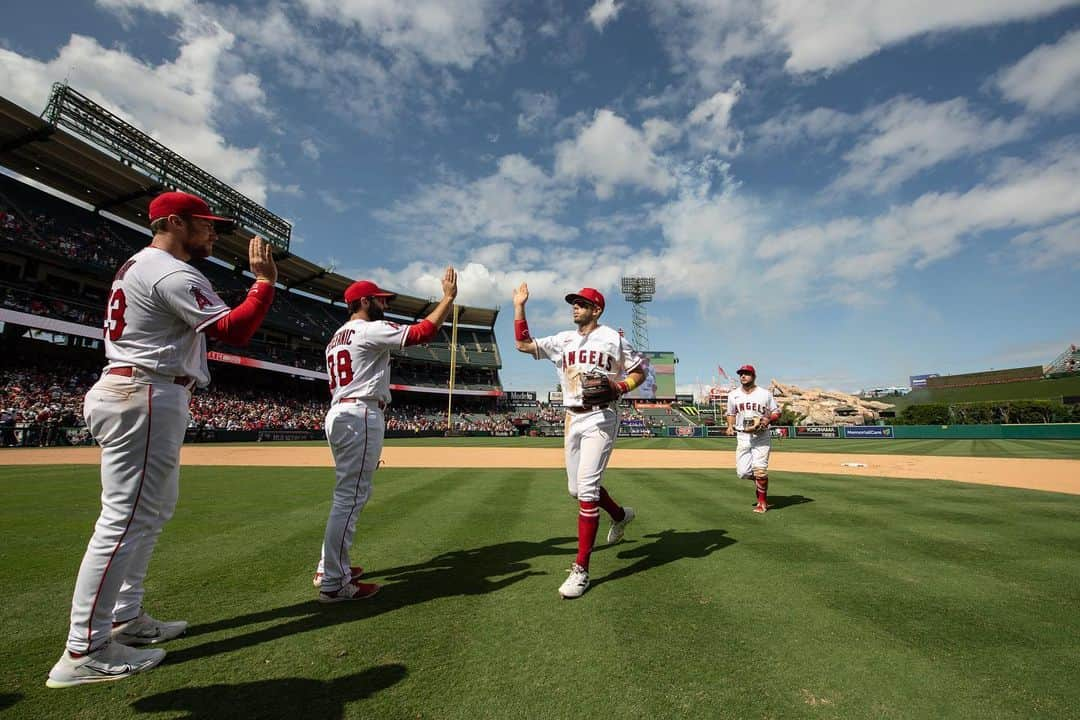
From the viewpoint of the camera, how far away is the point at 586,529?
3.74m

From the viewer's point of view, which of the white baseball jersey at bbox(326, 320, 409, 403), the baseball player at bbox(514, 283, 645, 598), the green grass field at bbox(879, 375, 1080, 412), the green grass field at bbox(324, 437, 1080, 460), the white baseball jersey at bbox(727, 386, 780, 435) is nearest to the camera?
the white baseball jersey at bbox(326, 320, 409, 403)

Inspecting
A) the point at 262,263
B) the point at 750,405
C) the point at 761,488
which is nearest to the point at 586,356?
the point at 262,263

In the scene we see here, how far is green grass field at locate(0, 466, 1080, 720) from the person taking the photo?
2.06 m

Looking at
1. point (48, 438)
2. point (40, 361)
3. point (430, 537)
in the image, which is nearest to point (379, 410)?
point (430, 537)

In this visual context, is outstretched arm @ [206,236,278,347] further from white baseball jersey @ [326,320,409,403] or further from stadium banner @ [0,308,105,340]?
stadium banner @ [0,308,105,340]

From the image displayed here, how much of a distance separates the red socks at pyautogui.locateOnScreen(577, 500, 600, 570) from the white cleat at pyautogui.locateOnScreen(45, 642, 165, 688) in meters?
2.52

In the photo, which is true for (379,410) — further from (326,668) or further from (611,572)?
(611,572)

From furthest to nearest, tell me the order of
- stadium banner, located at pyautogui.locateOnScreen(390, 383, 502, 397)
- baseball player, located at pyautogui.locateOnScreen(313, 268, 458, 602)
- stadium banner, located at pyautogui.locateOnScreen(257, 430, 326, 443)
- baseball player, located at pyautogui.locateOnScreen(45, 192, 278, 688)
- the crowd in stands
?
1. stadium banner, located at pyautogui.locateOnScreen(390, 383, 502, 397)
2. stadium banner, located at pyautogui.locateOnScreen(257, 430, 326, 443)
3. the crowd in stands
4. baseball player, located at pyautogui.locateOnScreen(313, 268, 458, 602)
5. baseball player, located at pyautogui.locateOnScreen(45, 192, 278, 688)

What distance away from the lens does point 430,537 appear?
16.9ft

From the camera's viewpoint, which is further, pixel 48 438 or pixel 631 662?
pixel 48 438

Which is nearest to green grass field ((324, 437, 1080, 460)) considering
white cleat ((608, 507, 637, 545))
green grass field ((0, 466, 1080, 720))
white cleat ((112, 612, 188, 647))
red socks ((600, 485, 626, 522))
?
green grass field ((0, 466, 1080, 720))

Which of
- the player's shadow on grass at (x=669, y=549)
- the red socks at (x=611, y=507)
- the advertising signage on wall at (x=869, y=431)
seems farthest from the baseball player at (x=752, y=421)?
the advertising signage on wall at (x=869, y=431)

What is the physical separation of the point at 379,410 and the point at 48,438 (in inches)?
1015

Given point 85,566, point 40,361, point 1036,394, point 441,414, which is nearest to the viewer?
point 85,566
